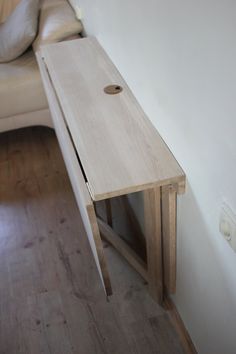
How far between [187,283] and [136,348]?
399 millimetres

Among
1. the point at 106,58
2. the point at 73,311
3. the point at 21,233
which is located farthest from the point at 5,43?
the point at 73,311

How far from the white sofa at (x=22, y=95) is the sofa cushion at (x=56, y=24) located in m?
0.17

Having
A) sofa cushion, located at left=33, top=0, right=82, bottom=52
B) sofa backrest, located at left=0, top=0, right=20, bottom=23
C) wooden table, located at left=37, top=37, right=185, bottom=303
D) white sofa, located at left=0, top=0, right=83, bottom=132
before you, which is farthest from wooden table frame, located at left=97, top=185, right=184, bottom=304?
sofa backrest, located at left=0, top=0, right=20, bottom=23

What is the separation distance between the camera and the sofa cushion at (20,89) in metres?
2.26

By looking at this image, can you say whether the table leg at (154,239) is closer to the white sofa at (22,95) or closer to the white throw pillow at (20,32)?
the white sofa at (22,95)

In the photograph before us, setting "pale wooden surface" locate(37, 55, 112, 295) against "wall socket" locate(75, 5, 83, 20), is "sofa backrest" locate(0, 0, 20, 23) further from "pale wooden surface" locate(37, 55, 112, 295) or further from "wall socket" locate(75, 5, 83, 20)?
"pale wooden surface" locate(37, 55, 112, 295)

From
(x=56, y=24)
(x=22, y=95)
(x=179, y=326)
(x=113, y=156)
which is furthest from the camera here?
(x=22, y=95)

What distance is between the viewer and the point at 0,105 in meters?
2.30

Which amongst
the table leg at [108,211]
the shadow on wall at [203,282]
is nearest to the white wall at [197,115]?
the shadow on wall at [203,282]

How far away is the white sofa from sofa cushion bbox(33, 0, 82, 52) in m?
0.17

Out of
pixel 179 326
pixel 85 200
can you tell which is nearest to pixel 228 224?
pixel 85 200

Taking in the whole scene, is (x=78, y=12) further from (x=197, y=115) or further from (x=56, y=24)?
(x=197, y=115)

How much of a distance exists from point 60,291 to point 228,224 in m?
1.07

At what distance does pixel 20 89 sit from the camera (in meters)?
2.27
